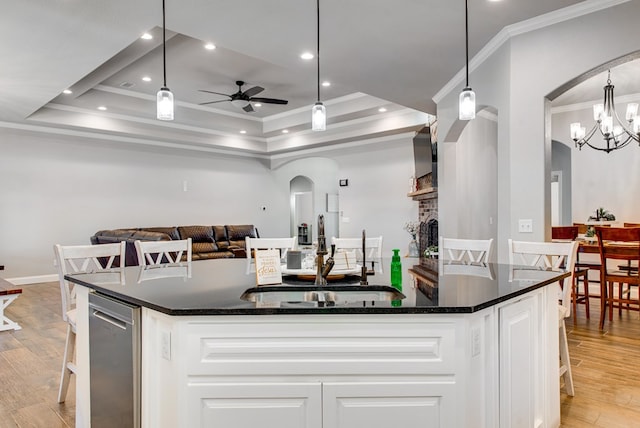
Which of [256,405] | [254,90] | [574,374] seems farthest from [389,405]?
[254,90]

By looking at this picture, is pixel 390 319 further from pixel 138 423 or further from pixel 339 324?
pixel 138 423

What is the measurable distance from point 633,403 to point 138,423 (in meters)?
2.69

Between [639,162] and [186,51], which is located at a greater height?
[186,51]

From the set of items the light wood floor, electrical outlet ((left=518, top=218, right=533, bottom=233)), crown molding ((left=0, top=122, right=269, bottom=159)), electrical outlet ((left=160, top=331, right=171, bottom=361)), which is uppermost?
crown molding ((left=0, top=122, right=269, bottom=159))

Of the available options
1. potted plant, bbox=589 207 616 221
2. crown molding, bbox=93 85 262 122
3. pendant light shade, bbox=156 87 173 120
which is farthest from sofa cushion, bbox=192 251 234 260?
potted plant, bbox=589 207 616 221

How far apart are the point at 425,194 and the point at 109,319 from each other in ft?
17.6

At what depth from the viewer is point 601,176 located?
646 cm

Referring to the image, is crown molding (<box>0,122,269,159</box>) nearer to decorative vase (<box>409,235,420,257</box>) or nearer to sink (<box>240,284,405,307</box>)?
decorative vase (<box>409,235,420,257</box>)

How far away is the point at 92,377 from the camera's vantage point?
1.81 metres

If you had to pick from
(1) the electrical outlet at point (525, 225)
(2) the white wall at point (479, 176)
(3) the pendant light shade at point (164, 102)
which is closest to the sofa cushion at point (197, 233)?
(2) the white wall at point (479, 176)

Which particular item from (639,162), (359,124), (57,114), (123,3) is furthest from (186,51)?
(639,162)

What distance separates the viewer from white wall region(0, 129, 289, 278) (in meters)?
6.72

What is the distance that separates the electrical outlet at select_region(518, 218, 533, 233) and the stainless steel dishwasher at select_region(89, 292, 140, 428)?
2922 mm

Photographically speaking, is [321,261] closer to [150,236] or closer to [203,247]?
[150,236]
